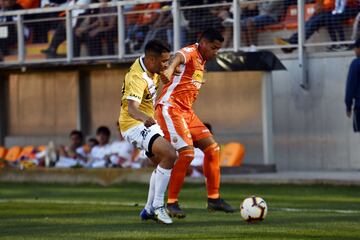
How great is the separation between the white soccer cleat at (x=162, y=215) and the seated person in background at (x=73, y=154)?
433 inches

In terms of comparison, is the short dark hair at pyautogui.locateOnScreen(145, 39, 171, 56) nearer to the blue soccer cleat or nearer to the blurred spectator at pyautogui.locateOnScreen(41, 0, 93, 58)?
the blue soccer cleat

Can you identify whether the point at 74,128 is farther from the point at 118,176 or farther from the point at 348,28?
the point at 348,28

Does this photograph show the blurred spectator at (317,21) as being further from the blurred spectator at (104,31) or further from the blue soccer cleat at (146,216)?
the blue soccer cleat at (146,216)

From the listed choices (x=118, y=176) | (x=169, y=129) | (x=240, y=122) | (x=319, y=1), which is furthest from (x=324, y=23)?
(x=169, y=129)

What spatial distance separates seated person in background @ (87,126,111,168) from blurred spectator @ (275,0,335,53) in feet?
13.5

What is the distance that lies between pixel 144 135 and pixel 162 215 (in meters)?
0.94

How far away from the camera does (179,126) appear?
46.2 feet

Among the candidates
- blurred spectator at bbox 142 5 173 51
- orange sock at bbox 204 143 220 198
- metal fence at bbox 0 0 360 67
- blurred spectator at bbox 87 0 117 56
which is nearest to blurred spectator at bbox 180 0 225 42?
metal fence at bbox 0 0 360 67

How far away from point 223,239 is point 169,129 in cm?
335

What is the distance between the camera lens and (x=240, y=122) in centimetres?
2472

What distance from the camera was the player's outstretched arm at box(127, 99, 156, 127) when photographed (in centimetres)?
1255

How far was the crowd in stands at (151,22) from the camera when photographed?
22.7 metres

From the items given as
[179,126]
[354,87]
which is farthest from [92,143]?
[179,126]

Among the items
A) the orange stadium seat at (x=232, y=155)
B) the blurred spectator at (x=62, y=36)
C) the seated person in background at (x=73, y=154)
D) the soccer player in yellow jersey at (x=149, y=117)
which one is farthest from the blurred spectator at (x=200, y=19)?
the soccer player in yellow jersey at (x=149, y=117)
